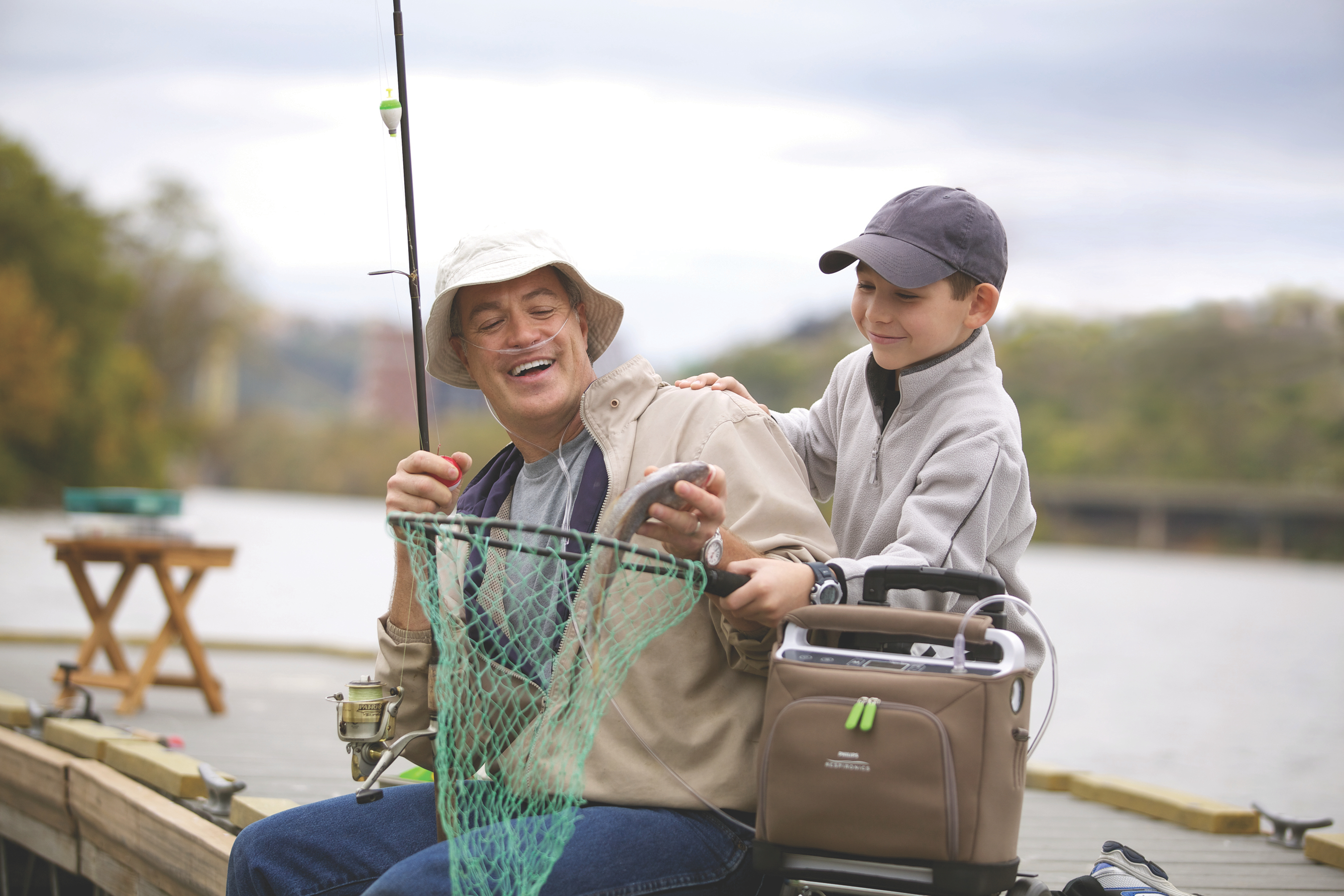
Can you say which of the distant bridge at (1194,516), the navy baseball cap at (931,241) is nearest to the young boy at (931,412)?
the navy baseball cap at (931,241)

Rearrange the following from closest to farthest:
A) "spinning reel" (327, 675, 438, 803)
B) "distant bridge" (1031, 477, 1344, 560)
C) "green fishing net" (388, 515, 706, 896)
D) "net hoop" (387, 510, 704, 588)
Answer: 1. "net hoop" (387, 510, 704, 588)
2. "green fishing net" (388, 515, 706, 896)
3. "spinning reel" (327, 675, 438, 803)
4. "distant bridge" (1031, 477, 1344, 560)

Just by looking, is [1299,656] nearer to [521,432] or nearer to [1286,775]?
[1286,775]

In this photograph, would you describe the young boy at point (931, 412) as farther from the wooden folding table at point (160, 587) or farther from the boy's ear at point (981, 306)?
the wooden folding table at point (160, 587)

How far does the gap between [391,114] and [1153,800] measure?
3585 mm

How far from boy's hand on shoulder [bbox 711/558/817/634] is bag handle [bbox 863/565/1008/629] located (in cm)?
10

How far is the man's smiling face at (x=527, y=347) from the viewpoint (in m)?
2.45

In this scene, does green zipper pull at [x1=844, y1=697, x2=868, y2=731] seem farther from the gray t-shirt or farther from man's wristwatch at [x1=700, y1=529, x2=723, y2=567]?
the gray t-shirt

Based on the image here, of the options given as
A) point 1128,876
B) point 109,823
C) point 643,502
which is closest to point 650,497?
point 643,502

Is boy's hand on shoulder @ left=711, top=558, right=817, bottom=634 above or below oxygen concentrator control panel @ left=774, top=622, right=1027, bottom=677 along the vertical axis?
above

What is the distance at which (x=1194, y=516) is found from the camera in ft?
164

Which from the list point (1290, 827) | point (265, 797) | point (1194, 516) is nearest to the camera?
point (1290, 827)

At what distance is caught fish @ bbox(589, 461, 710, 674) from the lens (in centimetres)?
194

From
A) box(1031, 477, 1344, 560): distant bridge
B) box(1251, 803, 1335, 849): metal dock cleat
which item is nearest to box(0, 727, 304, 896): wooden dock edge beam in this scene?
box(1251, 803, 1335, 849): metal dock cleat

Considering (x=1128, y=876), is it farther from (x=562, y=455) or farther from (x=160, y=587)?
(x=160, y=587)
